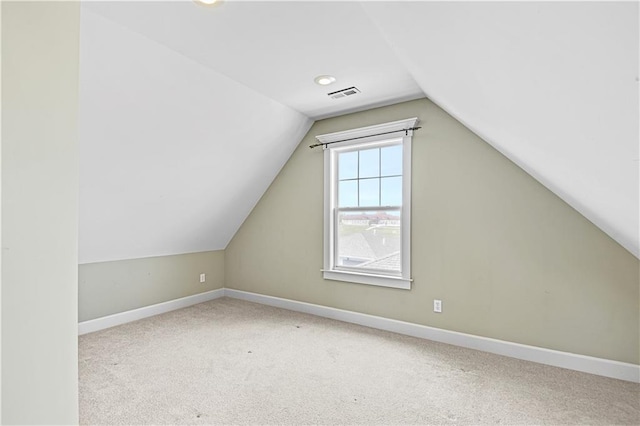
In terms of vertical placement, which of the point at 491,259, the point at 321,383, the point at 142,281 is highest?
the point at 491,259

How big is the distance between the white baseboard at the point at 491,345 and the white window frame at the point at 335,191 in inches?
15.4

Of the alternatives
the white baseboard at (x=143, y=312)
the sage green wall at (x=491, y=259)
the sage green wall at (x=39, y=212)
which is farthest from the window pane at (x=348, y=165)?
the sage green wall at (x=39, y=212)

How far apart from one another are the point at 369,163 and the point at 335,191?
520mm

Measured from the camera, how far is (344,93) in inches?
129

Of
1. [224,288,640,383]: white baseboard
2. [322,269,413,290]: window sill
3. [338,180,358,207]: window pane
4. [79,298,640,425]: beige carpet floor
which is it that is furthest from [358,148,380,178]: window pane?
[79,298,640,425]: beige carpet floor

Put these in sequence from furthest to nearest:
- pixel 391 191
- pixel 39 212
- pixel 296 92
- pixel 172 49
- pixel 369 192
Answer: pixel 369 192, pixel 391 191, pixel 296 92, pixel 172 49, pixel 39 212

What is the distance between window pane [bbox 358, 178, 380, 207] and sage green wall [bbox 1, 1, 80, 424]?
331cm

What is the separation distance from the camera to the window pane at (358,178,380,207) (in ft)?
12.5

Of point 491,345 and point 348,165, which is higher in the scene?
point 348,165

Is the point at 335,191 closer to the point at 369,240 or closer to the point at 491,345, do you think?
the point at 369,240

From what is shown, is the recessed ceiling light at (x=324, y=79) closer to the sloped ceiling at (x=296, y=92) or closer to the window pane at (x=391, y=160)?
the sloped ceiling at (x=296, y=92)

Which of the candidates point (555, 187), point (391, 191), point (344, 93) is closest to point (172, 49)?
point (344, 93)

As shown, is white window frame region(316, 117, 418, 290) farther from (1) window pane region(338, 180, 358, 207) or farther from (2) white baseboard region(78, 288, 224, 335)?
(2) white baseboard region(78, 288, 224, 335)

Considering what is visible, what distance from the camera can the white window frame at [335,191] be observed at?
3.50 m
